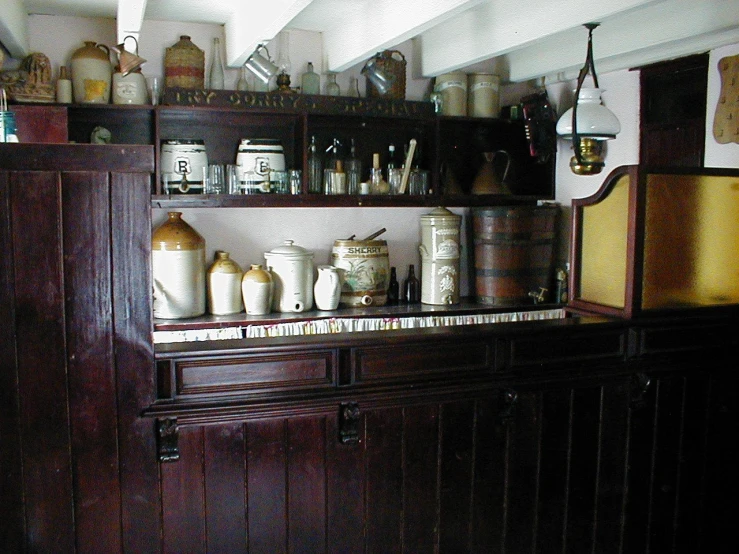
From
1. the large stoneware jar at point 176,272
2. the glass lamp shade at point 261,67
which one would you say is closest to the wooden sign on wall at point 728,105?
the glass lamp shade at point 261,67

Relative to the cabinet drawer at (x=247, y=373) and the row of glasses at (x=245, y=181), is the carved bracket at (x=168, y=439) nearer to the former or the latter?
the cabinet drawer at (x=247, y=373)

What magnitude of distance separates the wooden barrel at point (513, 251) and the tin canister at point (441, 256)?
17 centimetres

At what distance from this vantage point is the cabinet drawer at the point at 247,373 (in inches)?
→ 80.9

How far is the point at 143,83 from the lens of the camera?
403cm

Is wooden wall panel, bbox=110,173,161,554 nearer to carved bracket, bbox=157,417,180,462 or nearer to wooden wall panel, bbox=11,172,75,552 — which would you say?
carved bracket, bbox=157,417,180,462

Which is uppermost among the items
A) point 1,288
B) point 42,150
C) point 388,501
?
point 42,150

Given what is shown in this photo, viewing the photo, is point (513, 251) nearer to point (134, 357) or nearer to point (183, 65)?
point (183, 65)

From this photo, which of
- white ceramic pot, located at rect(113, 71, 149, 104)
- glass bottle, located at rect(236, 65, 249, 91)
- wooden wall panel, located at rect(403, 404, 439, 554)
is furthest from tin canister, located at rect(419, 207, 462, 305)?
wooden wall panel, located at rect(403, 404, 439, 554)

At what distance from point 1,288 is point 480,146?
3.54 metres

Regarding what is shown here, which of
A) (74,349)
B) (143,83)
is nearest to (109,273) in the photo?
(74,349)

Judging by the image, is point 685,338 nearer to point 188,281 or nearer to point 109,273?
point 109,273

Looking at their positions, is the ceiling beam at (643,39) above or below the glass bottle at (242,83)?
above

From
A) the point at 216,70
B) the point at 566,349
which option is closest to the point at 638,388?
the point at 566,349

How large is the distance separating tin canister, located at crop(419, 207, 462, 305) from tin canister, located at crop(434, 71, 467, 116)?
25.4 inches
